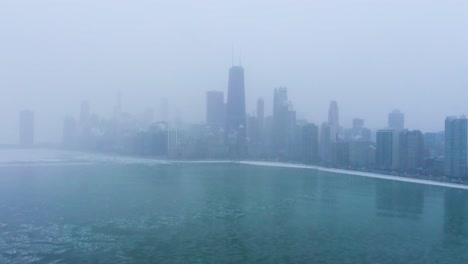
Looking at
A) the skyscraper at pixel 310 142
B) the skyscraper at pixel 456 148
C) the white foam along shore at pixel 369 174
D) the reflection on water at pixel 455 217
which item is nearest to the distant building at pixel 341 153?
the white foam along shore at pixel 369 174

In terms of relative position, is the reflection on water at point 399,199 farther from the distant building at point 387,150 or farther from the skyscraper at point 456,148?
the distant building at point 387,150

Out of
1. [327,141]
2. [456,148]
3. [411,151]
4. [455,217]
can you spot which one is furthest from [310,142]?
[455,217]

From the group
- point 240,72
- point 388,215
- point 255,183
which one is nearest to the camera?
point 388,215

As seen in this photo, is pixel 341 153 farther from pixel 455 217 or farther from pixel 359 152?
pixel 455 217

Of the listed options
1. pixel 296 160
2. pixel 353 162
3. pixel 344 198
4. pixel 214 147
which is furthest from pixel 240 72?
pixel 344 198

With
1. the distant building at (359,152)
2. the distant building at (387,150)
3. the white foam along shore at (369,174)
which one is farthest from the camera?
the distant building at (359,152)

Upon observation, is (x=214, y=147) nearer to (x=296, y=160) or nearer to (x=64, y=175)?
(x=296, y=160)

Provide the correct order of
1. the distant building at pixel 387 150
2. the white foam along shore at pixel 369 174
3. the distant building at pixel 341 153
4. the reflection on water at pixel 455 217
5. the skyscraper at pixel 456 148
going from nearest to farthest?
the reflection on water at pixel 455 217, the white foam along shore at pixel 369 174, the skyscraper at pixel 456 148, the distant building at pixel 387 150, the distant building at pixel 341 153
